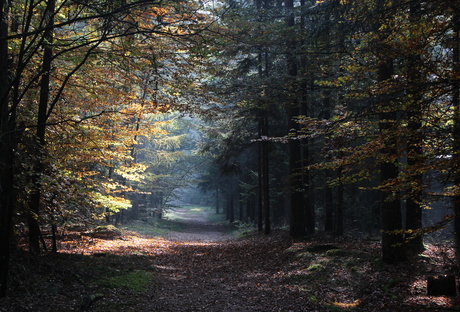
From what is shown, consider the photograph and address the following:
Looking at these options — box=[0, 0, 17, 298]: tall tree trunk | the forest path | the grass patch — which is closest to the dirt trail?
the forest path

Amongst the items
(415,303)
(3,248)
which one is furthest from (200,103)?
(415,303)

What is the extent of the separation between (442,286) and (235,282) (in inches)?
222

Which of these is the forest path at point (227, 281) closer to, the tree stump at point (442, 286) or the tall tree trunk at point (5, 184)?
the tree stump at point (442, 286)

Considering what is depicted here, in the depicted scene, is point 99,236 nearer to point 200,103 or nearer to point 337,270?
point 200,103

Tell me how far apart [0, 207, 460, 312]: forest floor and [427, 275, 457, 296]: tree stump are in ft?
0.58

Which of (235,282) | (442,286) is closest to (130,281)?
(235,282)

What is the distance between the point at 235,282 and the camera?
33.6 ft

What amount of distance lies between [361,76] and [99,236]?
1508 cm

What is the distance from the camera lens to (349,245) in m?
12.6

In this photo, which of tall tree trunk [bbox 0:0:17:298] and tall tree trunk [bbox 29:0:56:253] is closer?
tall tree trunk [bbox 0:0:17:298]

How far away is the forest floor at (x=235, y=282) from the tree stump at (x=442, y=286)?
18 centimetres

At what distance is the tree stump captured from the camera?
7000mm

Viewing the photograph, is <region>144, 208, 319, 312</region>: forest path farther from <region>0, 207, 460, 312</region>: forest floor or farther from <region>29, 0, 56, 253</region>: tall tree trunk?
<region>29, 0, 56, 253</region>: tall tree trunk

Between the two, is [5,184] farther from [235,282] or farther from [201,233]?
[201,233]
